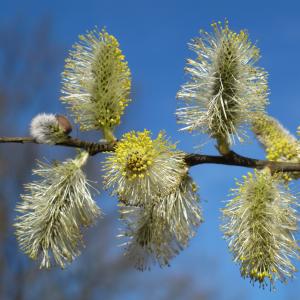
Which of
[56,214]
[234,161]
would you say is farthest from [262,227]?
[56,214]

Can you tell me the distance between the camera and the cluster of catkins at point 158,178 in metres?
1.40

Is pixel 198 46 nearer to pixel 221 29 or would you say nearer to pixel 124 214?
pixel 221 29

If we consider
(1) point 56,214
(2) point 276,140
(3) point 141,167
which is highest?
(2) point 276,140

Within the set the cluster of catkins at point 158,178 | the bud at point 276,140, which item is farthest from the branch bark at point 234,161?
the bud at point 276,140

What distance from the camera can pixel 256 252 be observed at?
1.36 m

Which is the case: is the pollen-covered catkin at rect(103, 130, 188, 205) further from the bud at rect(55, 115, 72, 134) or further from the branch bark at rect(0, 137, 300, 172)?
the bud at rect(55, 115, 72, 134)

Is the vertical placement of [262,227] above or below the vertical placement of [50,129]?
below

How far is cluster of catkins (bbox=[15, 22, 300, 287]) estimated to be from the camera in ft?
4.58

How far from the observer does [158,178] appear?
140 cm

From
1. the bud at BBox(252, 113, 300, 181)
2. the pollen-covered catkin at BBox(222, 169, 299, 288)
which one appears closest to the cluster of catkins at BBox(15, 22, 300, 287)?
the pollen-covered catkin at BBox(222, 169, 299, 288)

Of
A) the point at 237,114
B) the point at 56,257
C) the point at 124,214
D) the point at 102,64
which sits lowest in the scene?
the point at 56,257

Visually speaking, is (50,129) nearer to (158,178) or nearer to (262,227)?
(158,178)

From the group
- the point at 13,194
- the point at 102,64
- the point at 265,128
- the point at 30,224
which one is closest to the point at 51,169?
the point at 30,224

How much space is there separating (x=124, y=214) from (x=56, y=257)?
25 centimetres
